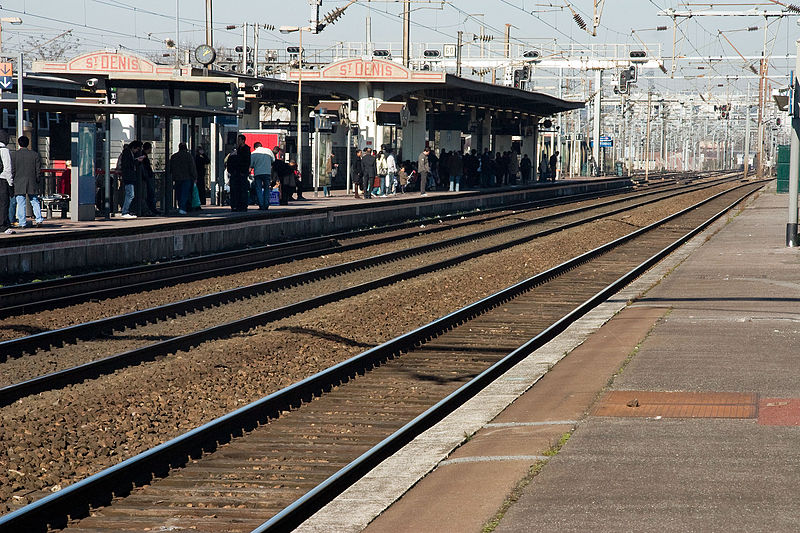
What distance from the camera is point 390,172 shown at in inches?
1506

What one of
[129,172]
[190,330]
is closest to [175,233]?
[129,172]

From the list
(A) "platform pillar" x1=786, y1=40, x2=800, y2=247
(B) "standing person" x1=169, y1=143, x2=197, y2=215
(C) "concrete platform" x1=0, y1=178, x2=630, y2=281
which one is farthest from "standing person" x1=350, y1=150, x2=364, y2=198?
(A) "platform pillar" x1=786, y1=40, x2=800, y2=247

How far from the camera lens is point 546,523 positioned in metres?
5.20

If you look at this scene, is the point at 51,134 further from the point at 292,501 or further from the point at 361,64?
the point at 292,501

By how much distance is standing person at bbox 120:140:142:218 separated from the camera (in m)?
23.0

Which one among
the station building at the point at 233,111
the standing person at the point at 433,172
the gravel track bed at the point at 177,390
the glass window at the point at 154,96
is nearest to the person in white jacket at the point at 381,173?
the station building at the point at 233,111

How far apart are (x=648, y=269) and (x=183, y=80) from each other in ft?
36.5

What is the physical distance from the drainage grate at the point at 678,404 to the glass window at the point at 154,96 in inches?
746

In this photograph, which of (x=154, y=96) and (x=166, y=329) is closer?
(x=166, y=329)

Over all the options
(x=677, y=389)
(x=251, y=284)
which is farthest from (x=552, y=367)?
(x=251, y=284)

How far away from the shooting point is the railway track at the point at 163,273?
49.4 ft

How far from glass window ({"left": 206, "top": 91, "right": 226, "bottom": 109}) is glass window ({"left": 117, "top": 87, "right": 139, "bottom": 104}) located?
1.59 metres

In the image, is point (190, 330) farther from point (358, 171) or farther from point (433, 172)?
point (433, 172)

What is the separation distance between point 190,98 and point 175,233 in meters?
5.18
